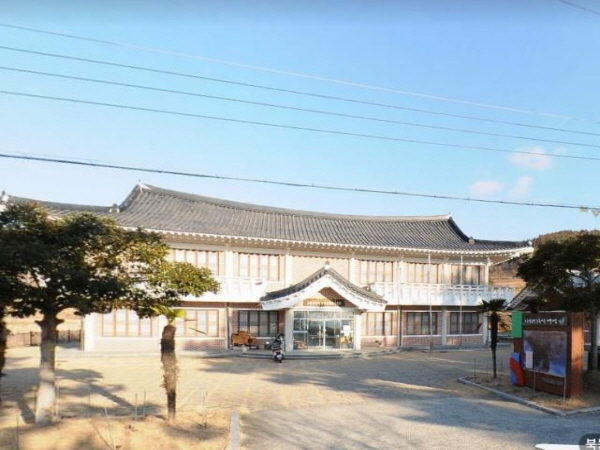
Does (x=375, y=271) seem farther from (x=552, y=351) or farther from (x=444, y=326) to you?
(x=552, y=351)

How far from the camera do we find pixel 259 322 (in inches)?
1074

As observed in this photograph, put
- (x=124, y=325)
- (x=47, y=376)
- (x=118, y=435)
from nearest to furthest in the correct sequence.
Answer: (x=118, y=435)
(x=47, y=376)
(x=124, y=325)

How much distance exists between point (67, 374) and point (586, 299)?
60.7 ft

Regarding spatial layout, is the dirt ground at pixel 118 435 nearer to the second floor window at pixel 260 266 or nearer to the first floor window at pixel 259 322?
the first floor window at pixel 259 322

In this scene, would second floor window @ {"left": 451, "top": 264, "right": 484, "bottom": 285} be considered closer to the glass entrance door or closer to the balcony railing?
the balcony railing

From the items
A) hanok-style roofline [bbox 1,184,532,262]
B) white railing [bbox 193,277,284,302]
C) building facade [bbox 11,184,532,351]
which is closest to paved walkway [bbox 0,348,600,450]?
building facade [bbox 11,184,532,351]

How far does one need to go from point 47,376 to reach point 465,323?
2819cm

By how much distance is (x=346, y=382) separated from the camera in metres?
16.7

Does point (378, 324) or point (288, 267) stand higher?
point (288, 267)

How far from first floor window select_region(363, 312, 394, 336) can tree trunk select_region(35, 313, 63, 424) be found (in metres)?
21.9

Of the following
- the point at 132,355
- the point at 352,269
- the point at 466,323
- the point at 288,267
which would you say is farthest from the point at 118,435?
the point at 466,323

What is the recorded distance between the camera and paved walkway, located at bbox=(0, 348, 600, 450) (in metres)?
9.57

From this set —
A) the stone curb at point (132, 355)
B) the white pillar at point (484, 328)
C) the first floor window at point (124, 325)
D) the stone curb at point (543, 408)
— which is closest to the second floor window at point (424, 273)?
the white pillar at point (484, 328)

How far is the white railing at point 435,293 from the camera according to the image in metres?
29.0
